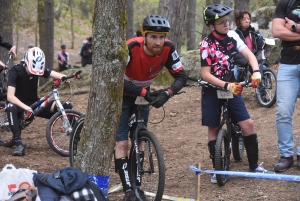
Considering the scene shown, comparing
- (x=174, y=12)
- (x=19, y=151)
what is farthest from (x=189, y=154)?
(x=174, y=12)

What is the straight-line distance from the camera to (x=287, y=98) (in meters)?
5.72

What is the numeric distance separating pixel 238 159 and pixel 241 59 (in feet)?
11.4

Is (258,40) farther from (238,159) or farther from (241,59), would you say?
(238,159)

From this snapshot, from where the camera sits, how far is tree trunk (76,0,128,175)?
4.50m

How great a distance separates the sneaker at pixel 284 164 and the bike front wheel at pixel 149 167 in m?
1.46

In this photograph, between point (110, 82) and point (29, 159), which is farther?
point (29, 159)

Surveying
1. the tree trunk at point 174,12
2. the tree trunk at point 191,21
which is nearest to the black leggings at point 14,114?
the tree trunk at point 174,12

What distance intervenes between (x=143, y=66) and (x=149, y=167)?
1058 mm

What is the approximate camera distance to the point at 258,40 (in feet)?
33.1

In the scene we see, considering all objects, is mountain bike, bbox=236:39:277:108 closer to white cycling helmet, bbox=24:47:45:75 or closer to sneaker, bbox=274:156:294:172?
white cycling helmet, bbox=24:47:45:75

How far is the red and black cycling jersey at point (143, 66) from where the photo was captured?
5102 millimetres

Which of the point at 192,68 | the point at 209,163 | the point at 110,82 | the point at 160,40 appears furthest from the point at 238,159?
the point at 192,68

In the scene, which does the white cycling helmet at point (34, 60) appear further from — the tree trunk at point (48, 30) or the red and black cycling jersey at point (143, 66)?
the tree trunk at point (48, 30)

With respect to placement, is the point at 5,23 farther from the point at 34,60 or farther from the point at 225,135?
the point at 225,135
